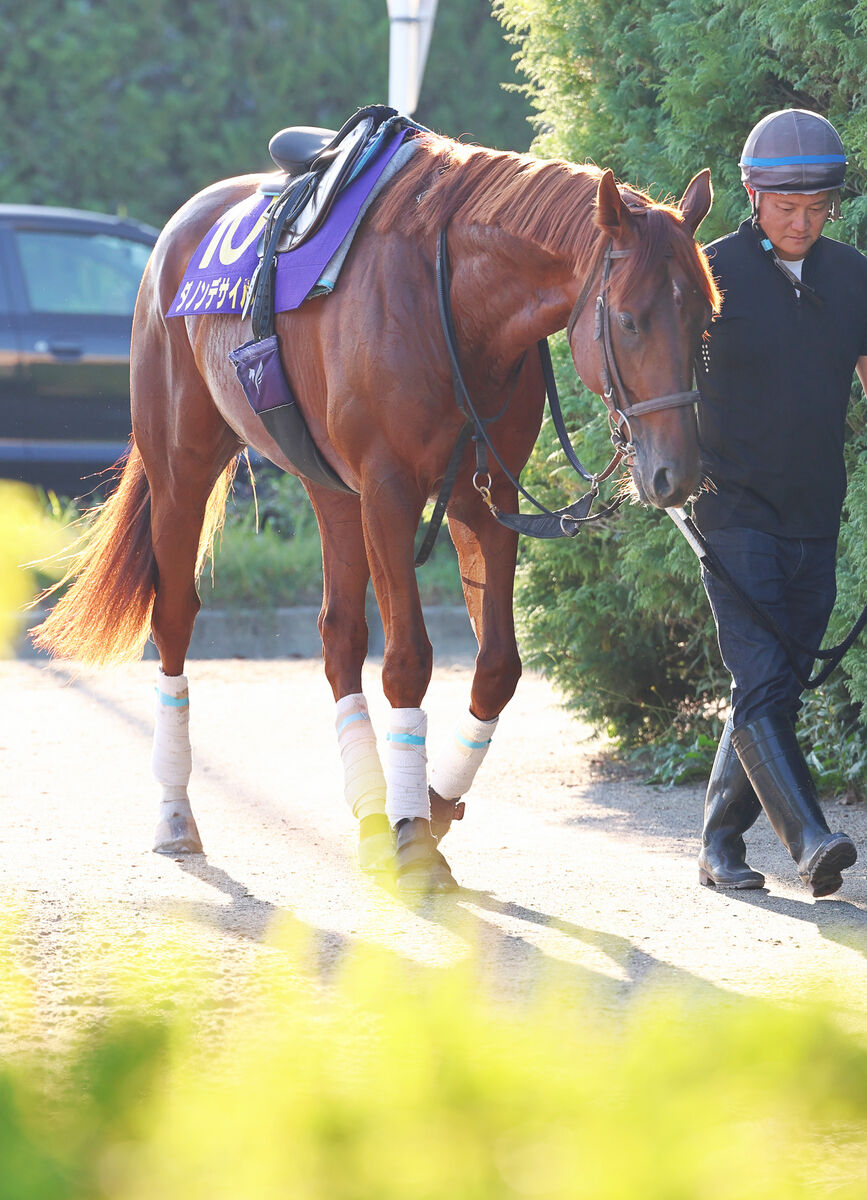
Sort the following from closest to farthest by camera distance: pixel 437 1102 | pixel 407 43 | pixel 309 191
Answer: pixel 437 1102 < pixel 309 191 < pixel 407 43

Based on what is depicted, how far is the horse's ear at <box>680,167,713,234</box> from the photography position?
3.63 meters

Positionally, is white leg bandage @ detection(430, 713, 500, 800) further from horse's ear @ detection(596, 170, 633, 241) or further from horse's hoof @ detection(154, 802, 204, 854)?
horse's ear @ detection(596, 170, 633, 241)

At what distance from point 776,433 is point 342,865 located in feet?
5.59

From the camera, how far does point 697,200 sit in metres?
3.67

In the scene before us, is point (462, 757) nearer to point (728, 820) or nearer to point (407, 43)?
point (728, 820)

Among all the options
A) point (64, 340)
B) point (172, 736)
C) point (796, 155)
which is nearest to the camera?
point (796, 155)

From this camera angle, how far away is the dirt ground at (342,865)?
105 inches

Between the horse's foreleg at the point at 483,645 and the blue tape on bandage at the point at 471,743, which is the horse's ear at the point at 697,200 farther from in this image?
the blue tape on bandage at the point at 471,743

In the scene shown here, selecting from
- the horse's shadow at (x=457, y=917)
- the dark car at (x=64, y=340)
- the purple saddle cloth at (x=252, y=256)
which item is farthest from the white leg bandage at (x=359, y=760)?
the dark car at (x=64, y=340)

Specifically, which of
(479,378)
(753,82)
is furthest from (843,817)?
(753,82)

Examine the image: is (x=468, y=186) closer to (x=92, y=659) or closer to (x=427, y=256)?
(x=427, y=256)

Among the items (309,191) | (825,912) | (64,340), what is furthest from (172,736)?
(64,340)

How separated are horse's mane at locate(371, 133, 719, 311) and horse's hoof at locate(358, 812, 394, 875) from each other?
1.60 metres

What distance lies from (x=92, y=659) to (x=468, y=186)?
2165mm
